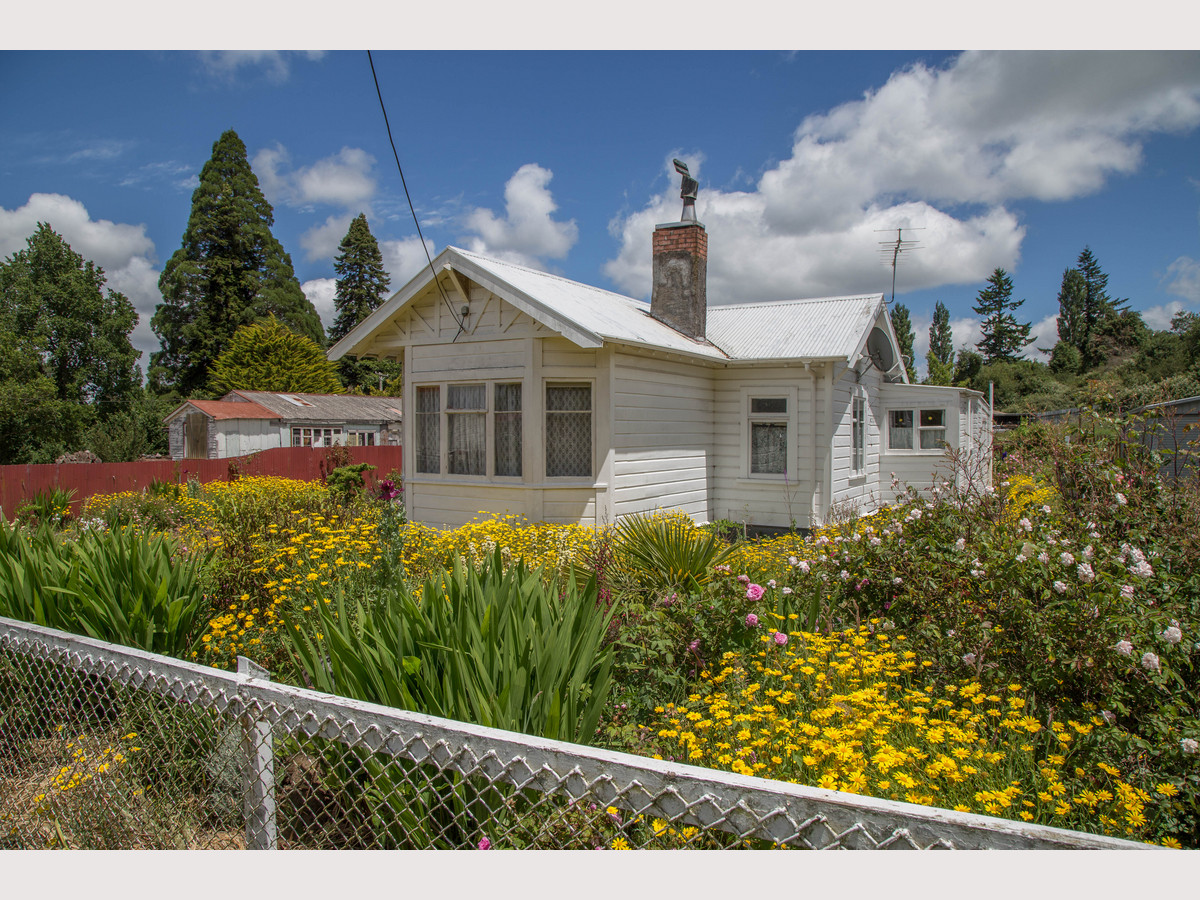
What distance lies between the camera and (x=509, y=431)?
9.80 metres

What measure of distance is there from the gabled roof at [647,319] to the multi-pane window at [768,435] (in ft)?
2.98

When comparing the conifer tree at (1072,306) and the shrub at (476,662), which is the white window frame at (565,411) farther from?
the conifer tree at (1072,306)

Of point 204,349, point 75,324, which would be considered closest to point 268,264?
point 204,349

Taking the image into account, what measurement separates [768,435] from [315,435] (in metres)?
25.0

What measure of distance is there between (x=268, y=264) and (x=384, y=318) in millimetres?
41296

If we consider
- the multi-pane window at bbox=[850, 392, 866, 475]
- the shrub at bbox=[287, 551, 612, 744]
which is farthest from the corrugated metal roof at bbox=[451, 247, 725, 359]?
the shrub at bbox=[287, 551, 612, 744]

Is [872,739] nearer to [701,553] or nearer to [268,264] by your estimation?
[701,553]

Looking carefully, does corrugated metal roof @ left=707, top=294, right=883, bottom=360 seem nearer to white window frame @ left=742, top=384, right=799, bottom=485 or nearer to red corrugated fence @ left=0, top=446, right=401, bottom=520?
white window frame @ left=742, top=384, right=799, bottom=485

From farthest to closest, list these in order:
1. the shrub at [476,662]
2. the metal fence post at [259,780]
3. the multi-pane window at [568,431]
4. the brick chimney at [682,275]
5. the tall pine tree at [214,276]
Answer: the tall pine tree at [214,276] → the brick chimney at [682,275] → the multi-pane window at [568,431] → the shrub at [476,662] → the metal fence post at [259,780]

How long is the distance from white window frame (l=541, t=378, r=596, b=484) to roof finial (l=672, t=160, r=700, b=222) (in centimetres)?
456

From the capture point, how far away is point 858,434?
527 inches

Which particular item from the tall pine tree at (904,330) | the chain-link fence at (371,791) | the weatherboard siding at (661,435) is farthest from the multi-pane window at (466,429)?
the tall pine tree at (904,330)

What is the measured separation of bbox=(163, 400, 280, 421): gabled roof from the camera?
28328 millimetres

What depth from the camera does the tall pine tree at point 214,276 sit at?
42.2 meters
